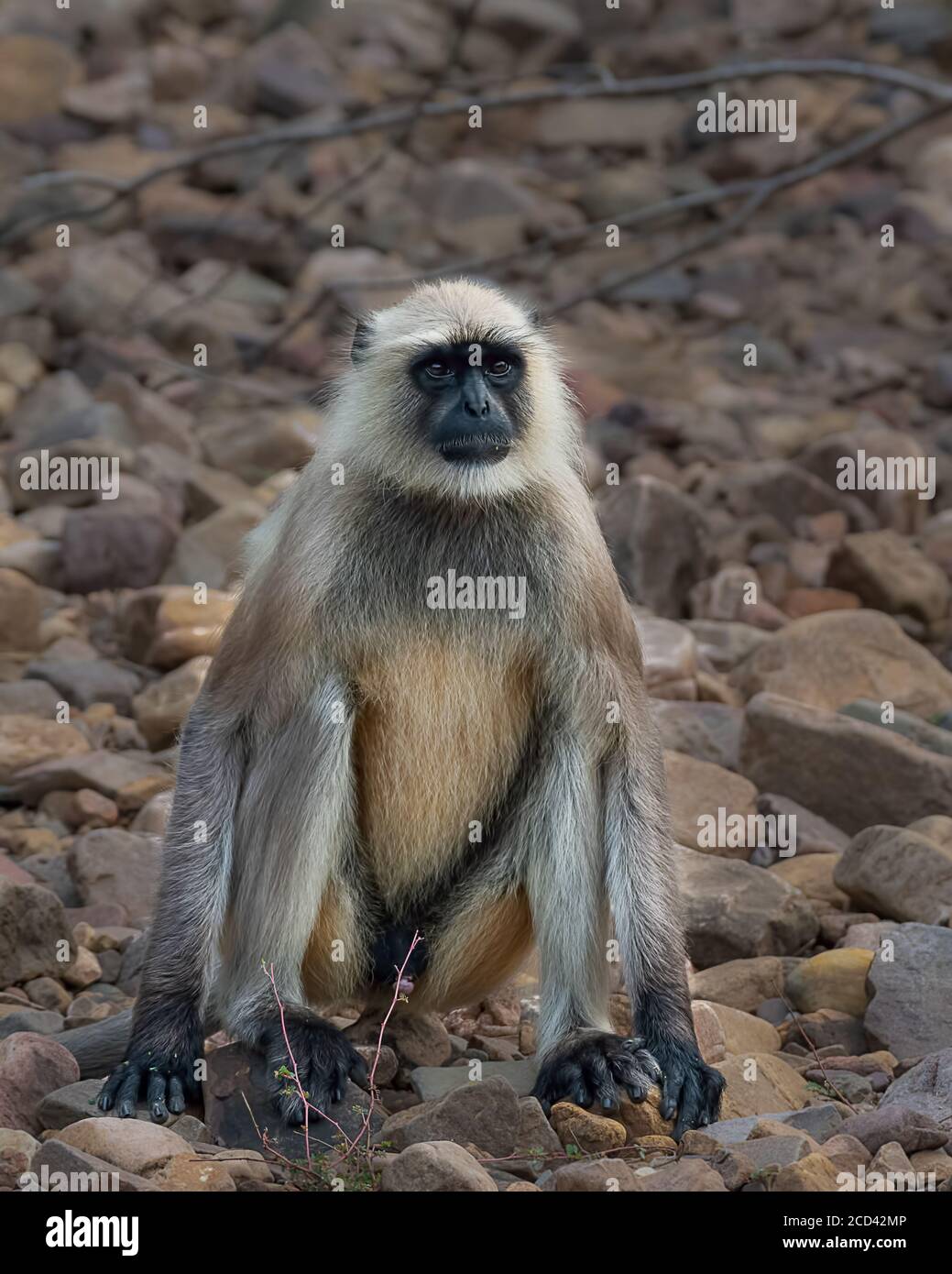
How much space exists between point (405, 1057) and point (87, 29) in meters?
11.4

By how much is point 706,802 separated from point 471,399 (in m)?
1.67

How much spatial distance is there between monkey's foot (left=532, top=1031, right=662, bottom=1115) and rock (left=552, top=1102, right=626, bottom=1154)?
148 millimetres

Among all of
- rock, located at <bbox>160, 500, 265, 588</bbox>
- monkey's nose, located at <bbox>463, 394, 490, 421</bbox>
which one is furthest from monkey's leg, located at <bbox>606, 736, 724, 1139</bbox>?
rock, located at <bbox>160, 500, 265, 588</bbox>

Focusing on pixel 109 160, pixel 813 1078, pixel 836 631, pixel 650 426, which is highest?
pixel 109 160

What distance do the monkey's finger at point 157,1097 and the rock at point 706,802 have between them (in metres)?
1.92

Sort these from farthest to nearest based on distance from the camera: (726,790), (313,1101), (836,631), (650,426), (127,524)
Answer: (650,426), (127,524), (836,631), (726,790), (313,1101)

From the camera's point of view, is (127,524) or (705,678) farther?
(127,524)

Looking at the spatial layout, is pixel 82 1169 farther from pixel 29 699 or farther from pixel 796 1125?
pixel 29 699

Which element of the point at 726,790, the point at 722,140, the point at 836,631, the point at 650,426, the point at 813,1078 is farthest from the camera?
the point at 722,140

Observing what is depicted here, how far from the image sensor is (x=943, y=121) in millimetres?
14406

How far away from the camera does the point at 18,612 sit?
7.11 metres

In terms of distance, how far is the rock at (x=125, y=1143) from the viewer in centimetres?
371

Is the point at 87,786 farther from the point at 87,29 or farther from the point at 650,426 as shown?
the point at 87,29

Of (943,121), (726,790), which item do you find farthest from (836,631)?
(943,121)
